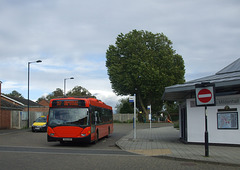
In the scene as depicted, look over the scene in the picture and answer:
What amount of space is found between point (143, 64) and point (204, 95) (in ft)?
119

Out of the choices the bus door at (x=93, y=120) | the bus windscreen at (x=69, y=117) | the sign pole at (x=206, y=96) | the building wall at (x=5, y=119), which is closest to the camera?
the sign pole at (x=206, y=96)

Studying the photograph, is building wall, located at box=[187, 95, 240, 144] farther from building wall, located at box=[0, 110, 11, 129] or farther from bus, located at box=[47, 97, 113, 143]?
building wall, located at box=[0, 110, 11, 129]

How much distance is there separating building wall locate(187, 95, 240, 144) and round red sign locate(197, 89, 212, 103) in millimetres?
4609

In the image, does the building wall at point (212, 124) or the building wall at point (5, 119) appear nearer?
the building wall at point (212, 124)

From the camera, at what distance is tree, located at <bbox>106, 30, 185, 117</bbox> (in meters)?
49.0

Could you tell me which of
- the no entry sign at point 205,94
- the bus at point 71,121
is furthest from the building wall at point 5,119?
the no entry sign at point 205,94

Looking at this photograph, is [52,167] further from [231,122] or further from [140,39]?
[140,39]

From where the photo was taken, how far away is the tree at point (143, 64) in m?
49.0

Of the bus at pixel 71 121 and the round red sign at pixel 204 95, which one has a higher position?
the round red sign at pixel 204 95

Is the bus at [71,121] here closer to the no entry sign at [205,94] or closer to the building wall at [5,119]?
the no entry sign at [205,94]

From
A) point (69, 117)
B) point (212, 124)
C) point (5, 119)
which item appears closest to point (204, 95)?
point (212, 124)

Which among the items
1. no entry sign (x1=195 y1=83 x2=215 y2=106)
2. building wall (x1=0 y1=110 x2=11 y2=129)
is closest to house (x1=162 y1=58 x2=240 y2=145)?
no entry sign (x1=195 y1=83 x2=215 y2=106)

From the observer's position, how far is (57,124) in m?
16.0

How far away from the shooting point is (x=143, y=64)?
48.2 metres
